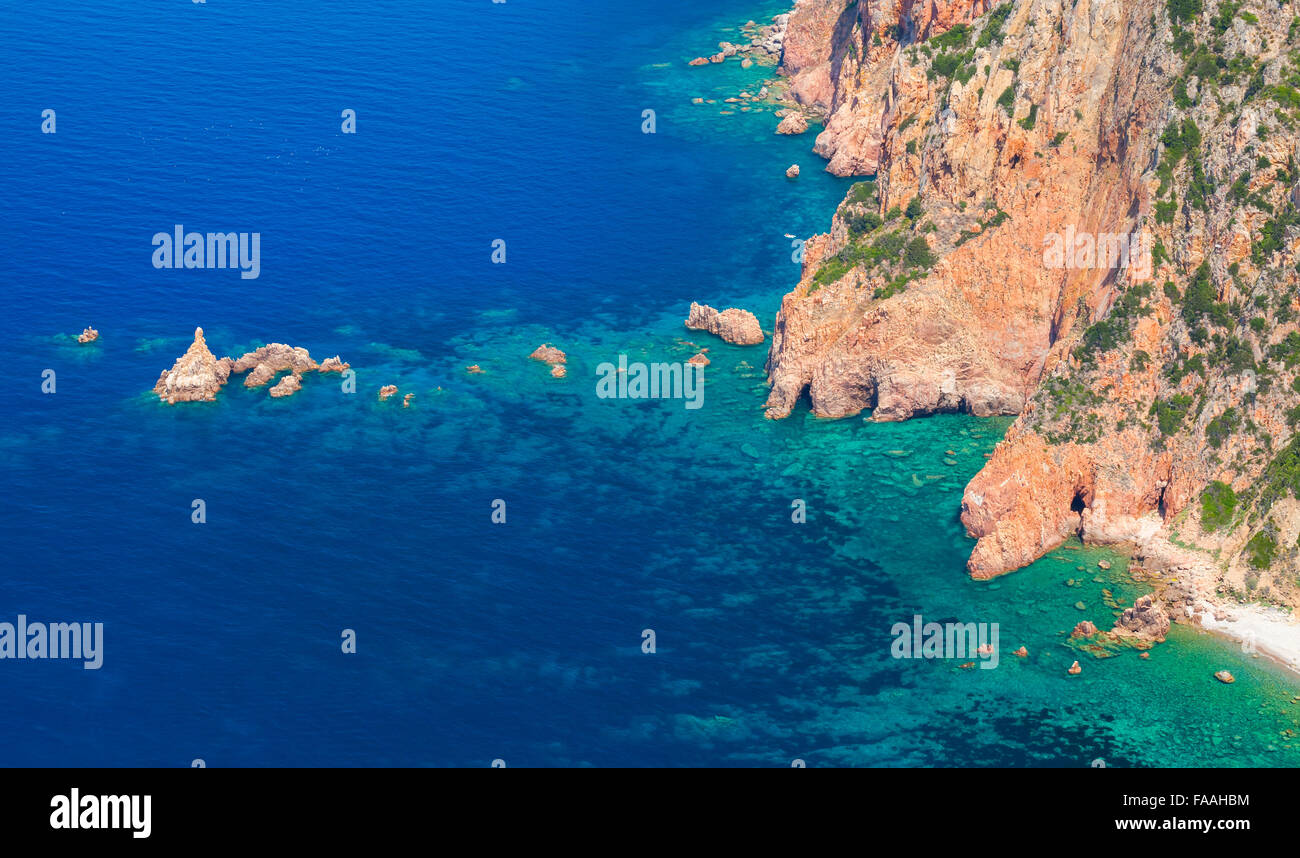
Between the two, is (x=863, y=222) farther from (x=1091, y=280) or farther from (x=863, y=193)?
(x=1091, y=280)

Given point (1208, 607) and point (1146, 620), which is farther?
point (1208, 607)

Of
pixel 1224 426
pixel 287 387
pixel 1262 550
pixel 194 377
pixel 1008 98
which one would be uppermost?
pixel 1008 98

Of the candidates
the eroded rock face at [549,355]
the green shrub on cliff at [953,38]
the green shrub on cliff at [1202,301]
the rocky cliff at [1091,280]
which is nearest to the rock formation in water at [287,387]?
the eroded rock face at [549,355]

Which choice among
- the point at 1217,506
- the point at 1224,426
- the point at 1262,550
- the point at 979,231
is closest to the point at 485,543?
the point at 979,231

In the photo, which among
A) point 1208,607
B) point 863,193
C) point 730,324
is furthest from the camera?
point 730,324

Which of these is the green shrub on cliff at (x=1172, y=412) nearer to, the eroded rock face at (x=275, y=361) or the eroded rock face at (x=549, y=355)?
the eroded rock face at (x=549, y=355)

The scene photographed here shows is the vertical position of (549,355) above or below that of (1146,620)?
above

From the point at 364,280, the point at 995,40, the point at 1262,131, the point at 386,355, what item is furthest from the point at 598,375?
the point at 1262,131

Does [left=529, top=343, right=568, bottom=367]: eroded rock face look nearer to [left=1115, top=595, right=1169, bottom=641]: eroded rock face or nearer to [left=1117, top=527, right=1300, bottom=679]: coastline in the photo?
[left=1117, top=527, right=1300, bottom=679]: coastline
